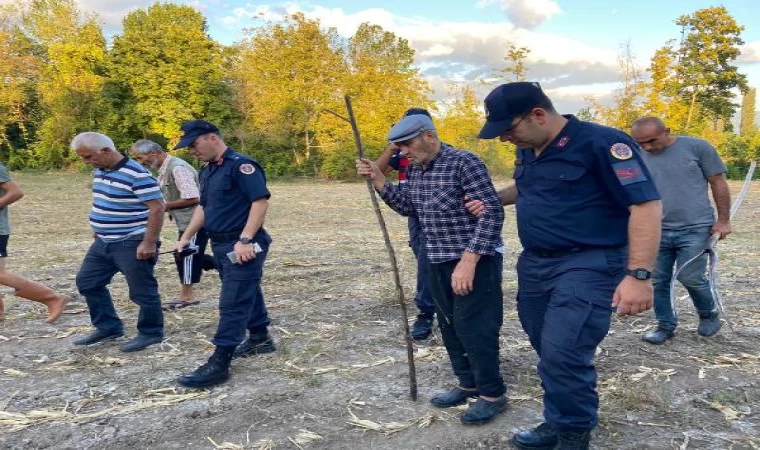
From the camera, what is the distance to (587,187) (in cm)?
296

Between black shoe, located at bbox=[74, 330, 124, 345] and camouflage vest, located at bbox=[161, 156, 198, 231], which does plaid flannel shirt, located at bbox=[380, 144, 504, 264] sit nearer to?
black shoe, located at bbox=[74, 330, 124, 345]

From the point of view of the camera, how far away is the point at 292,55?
36125mm

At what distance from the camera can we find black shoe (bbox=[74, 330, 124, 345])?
5.42 metres

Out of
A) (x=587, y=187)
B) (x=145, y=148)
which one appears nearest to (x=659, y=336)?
(x=587, y=187)

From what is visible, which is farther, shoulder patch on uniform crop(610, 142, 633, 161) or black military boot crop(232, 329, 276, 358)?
black military boot crop(232, 329, 276, 358)

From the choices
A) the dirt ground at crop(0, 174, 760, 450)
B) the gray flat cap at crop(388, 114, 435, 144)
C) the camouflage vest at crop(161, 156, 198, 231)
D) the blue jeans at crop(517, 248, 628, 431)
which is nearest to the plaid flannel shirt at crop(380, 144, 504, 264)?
the gray flat cap at crop(388, 114, 435, 144)

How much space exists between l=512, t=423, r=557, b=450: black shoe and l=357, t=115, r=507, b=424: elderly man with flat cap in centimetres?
34

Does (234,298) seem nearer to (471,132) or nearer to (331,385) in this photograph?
(331,385)

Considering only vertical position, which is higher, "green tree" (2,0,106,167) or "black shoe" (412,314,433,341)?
"green tree" (2,0,106,167)

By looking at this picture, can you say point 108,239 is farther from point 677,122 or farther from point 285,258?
point 677,122

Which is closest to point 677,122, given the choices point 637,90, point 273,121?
point 637,90

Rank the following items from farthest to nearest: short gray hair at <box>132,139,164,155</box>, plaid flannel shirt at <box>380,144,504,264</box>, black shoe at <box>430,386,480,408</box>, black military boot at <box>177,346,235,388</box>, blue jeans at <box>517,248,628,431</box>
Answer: short gray hair at <box>132,139,164,155</box>
black military boot at <box>177,346,235,388</box>
black shoe at <box>430,386,480,408</box>
plaid flannel shirt at <box>380,144,504,264</box>
blue jeans at <box>517,248,628,431</box>

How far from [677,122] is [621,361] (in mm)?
28884

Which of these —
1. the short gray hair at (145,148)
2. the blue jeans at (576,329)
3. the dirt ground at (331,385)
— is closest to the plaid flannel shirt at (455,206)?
the blue jeans at (576,329)
